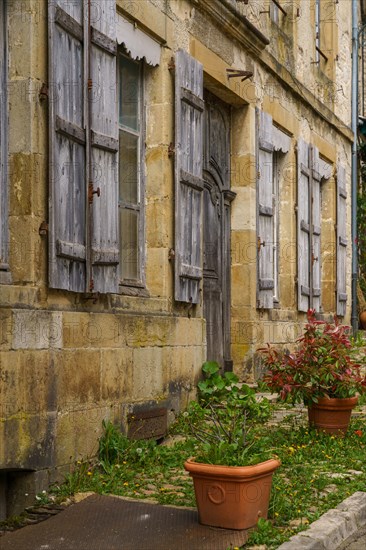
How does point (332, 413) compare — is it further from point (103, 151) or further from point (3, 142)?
point (3, 142)

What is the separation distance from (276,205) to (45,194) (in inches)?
229

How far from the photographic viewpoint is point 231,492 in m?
4.71

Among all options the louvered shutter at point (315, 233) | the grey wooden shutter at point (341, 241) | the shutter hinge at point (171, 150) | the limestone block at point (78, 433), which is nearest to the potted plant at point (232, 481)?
the limestone block at point (78, 433)

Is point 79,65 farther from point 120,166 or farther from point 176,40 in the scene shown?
point 176,40

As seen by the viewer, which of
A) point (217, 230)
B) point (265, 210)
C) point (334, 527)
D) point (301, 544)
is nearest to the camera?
point (301, 544)

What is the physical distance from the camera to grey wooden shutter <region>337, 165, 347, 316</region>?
42.4 feet

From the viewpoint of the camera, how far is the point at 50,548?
466cm

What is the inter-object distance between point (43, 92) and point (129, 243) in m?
1.92

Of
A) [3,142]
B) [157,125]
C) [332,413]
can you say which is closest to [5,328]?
[3,142]

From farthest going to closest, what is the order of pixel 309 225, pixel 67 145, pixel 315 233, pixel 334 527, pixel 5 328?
pixel 315 233, pixel 309 225, pixel 67 145, pixel 5 328, pixel 334 527

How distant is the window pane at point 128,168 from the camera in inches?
288

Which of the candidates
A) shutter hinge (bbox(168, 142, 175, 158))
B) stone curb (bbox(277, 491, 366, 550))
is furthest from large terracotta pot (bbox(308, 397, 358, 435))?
shutter hinge (bbox(168, 142, 175, 158))

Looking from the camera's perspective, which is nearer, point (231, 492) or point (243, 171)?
point (231, 492)

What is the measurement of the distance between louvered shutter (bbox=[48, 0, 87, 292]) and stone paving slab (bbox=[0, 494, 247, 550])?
1406mm
